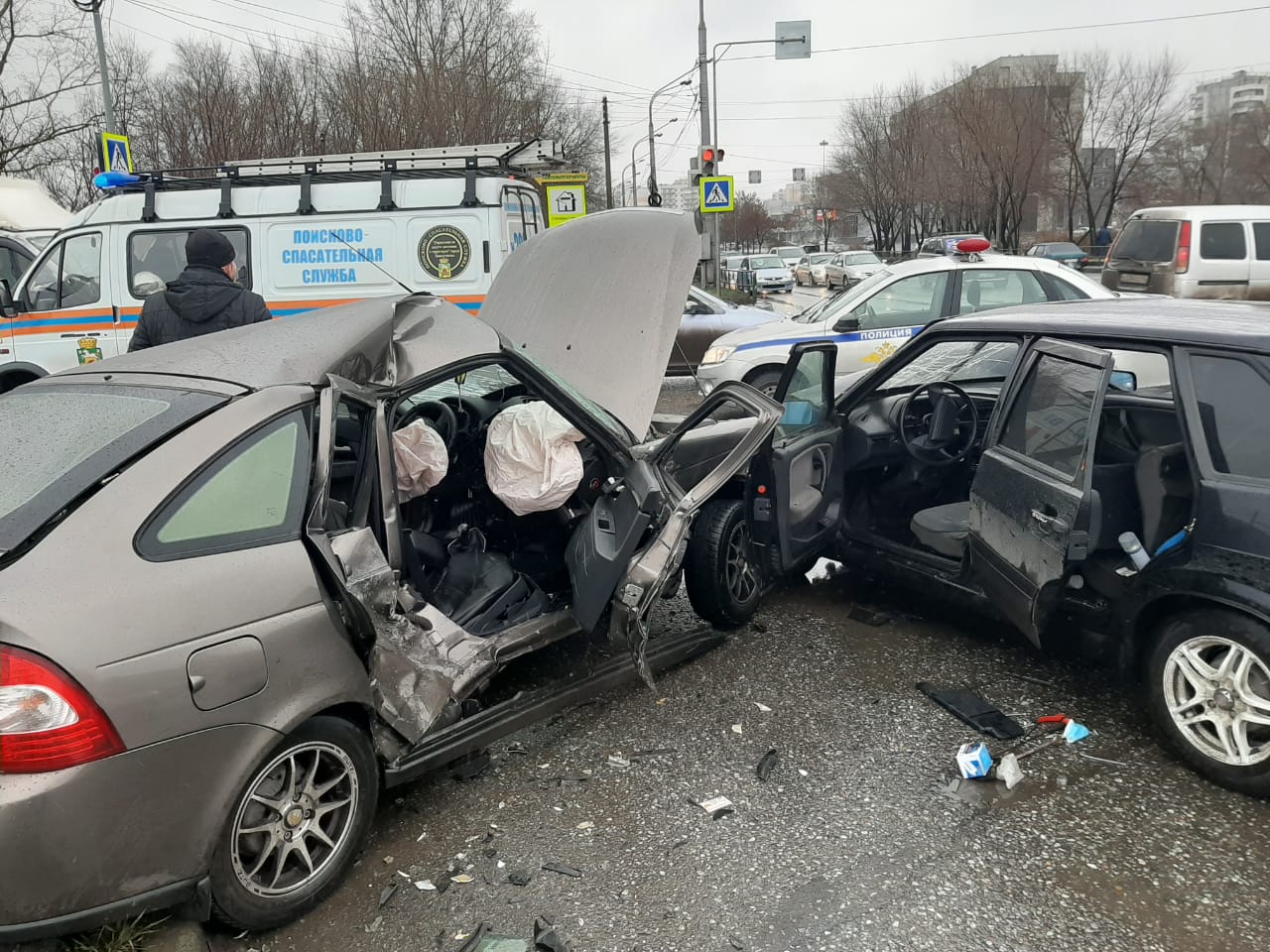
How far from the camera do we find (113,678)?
2.15 m

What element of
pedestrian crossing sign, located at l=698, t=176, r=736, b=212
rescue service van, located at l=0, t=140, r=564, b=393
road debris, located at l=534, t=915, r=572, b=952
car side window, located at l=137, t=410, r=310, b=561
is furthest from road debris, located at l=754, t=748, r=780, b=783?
pedestrian crossing sign, located at l=698, t=176, r=736, b=212

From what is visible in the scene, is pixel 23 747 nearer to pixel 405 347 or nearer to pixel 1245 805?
pixel 405 347

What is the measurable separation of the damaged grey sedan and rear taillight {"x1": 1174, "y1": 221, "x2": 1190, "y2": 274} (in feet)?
39.6

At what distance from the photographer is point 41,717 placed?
2.07 m

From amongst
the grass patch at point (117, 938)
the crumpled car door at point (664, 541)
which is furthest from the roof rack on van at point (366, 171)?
the grass patch at point (117, 938)

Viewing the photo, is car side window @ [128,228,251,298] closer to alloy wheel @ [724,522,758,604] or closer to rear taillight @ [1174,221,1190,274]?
alloy wheel @ [724,522,758,604]

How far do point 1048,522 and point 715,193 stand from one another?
13269 millimetres

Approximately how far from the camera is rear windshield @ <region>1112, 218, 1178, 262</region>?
44.3 feet

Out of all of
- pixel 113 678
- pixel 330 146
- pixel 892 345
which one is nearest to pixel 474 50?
pixel 330 146

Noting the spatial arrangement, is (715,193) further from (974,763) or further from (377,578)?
(377,578)

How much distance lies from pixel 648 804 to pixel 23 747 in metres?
1.93

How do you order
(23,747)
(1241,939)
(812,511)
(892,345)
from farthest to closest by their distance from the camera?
(892,345) → (812,511) → (1241,939) → (23,747)

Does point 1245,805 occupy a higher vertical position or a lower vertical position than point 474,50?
lower

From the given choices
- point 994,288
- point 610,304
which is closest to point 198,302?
point 610,304
